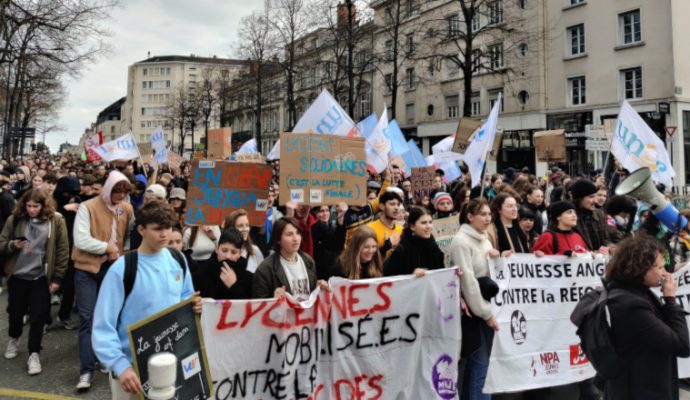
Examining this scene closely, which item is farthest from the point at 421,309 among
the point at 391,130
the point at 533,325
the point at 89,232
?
the point at 391,130

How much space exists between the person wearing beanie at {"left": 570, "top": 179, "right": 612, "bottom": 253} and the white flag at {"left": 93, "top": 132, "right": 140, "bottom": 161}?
1029 centimetres

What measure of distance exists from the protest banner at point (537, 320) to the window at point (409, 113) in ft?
111

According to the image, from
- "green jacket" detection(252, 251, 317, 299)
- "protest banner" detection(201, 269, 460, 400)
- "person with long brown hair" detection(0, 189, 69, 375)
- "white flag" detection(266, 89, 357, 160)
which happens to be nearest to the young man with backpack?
"protest banner" detection(201, 269, 460, 400)

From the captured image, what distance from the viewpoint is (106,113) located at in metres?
135

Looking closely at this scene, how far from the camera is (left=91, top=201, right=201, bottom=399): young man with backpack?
2.68 m

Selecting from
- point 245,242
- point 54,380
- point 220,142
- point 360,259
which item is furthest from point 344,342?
point 220,142

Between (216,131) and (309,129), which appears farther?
(216,131)

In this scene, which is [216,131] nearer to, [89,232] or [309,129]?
[309,129]

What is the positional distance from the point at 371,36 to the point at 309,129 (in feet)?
71.4

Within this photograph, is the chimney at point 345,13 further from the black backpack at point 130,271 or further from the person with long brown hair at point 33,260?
the black backpack at point 130,271

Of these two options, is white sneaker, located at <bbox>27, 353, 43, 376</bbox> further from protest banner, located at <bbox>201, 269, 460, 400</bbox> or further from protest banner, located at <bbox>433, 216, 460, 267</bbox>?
protest banner, located at <bbox>433, 216, 460, 267</bbox>

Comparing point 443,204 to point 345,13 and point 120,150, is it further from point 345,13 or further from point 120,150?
point 345,13

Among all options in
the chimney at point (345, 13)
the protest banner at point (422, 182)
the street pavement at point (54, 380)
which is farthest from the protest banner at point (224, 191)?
the chimney at point (345, 13)

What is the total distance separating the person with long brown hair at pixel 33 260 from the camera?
15.9 feet
